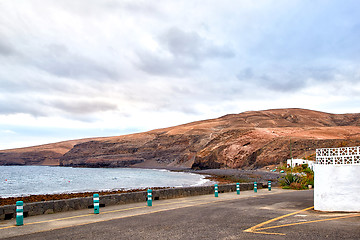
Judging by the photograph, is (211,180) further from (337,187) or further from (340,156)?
(340,156)

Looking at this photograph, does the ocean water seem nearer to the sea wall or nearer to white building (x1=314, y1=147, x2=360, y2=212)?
the sea wall

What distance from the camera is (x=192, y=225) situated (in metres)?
11.0

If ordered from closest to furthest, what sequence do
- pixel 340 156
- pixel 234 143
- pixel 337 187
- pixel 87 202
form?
pixel 337 187, pixel 340 156, pixel 87 202, pixel 234 143

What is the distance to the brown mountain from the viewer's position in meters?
96.1

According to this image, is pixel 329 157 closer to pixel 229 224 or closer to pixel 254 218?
pixel 254 218

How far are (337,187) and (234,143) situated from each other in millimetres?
101366

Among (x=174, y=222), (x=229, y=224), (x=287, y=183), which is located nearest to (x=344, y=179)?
(x=229, y=224)

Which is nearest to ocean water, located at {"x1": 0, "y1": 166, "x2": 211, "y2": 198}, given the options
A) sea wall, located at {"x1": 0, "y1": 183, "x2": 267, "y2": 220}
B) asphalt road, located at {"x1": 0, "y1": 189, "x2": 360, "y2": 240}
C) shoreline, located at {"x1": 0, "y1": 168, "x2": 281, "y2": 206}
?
shoreline, located at {"x1": 0, "y1": 168, "x2": 281, "y2": 206}

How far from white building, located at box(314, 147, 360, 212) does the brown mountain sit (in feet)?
200

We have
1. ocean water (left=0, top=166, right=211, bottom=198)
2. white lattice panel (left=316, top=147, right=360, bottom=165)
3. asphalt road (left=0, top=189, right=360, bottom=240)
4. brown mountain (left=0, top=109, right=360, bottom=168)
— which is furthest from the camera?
brown mountain (left=0, top=109, right=360, bottom=168)

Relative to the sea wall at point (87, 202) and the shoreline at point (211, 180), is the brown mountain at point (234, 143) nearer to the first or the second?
the shoreline at point (211, 180)

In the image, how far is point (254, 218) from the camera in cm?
1256

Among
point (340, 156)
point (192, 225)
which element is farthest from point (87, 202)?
point (340, 156)

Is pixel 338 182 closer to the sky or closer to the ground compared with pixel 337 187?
closer to the sky
